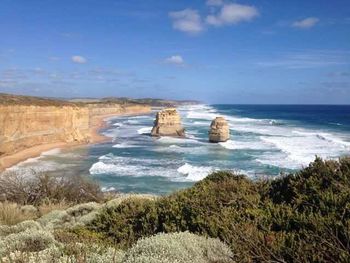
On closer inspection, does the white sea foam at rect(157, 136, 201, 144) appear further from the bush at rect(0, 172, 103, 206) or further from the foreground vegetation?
the foreground vegetation

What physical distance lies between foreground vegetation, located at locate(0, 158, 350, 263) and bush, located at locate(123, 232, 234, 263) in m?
0.01

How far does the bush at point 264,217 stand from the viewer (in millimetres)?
4293

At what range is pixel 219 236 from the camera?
5.49 meters

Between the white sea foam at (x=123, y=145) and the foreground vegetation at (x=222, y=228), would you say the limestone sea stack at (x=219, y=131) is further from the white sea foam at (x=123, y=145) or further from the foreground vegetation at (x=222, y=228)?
the foreground vegetation at (x=222, y=228)

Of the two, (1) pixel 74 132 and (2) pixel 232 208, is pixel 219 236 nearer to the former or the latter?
(2) pixel 232 208

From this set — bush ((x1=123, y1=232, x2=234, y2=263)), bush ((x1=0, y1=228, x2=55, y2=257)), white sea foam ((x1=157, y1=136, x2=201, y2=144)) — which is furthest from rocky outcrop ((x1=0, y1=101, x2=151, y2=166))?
bush ((x1=123, y1=232, x2=234, y2=263))

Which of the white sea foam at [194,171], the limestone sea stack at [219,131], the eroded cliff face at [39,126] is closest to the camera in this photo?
the white sea foam at [194,171]

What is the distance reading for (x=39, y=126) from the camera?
5162 centimetres

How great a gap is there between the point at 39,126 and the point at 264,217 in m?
48.8

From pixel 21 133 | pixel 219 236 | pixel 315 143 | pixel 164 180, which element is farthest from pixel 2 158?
pixel 219 236

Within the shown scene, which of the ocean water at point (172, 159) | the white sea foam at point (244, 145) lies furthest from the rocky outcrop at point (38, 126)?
the white sea foam at point (244, 145)

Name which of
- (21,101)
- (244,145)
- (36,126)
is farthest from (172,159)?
(21,101)

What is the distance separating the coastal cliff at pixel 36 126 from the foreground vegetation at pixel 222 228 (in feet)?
103

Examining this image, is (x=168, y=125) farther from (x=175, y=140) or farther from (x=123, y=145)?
(x=123, y=145)
